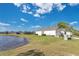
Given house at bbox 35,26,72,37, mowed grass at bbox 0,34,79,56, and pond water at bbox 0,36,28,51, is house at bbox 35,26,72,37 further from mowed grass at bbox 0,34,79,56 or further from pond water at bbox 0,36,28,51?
pond water at bbox 0,36,28,51

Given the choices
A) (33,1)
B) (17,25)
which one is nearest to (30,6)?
(33,1)

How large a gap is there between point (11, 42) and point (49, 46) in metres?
0.33

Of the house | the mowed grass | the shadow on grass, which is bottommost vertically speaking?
the shadow on grass

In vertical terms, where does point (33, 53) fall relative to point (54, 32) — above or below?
below

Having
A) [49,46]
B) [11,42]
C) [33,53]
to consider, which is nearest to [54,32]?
[49,46]

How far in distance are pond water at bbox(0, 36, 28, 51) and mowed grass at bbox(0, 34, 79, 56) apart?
29mm

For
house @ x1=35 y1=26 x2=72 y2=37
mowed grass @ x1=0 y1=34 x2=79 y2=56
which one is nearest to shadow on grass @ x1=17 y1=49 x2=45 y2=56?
mowed grass @ x1=0 y1=34 x2=79 y2=56

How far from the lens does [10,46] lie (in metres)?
1.57

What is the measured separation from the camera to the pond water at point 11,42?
155 centimetres

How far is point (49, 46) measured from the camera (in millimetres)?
1567

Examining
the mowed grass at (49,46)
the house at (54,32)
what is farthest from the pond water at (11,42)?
the house at (54,32)

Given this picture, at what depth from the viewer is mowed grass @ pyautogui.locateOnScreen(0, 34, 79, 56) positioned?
5.03 feet

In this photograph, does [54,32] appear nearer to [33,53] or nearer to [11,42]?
[33,53]

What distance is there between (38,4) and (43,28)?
0.69 feet
